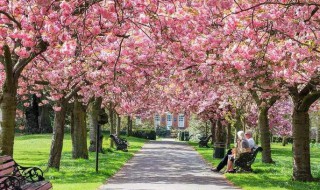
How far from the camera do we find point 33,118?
55188 mm

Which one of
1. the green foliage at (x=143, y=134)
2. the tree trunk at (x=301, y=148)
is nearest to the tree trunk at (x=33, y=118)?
the green foliage at (x=143, y=134)

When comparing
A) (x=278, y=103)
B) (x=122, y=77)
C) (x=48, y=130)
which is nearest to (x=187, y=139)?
(x=48, y=130)

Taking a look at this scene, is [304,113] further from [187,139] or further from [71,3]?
[187,139]

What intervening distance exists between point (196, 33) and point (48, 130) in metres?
42.9

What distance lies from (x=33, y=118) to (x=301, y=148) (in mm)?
43053

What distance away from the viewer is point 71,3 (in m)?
8.80

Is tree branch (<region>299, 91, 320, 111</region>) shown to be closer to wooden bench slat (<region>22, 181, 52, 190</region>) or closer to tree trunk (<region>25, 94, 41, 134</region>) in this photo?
wooden bench slat (<region>22, 181, 52, 190</region>)

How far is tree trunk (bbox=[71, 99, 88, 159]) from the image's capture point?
24.8 meters

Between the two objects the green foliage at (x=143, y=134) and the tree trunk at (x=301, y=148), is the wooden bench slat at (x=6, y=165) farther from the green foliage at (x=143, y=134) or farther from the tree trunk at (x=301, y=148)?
the green foliage at (x=143, y=134)


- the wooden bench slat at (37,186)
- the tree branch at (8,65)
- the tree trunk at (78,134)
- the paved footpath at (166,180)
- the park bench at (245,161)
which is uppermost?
the tree branch at (8,65)

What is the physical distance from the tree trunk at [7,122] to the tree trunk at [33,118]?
139ft

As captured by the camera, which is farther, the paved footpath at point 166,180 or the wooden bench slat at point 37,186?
the paved footpath at point 166,180

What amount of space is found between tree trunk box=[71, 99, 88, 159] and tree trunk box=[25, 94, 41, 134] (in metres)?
30.0

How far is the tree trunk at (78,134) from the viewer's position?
24781 millimetres
